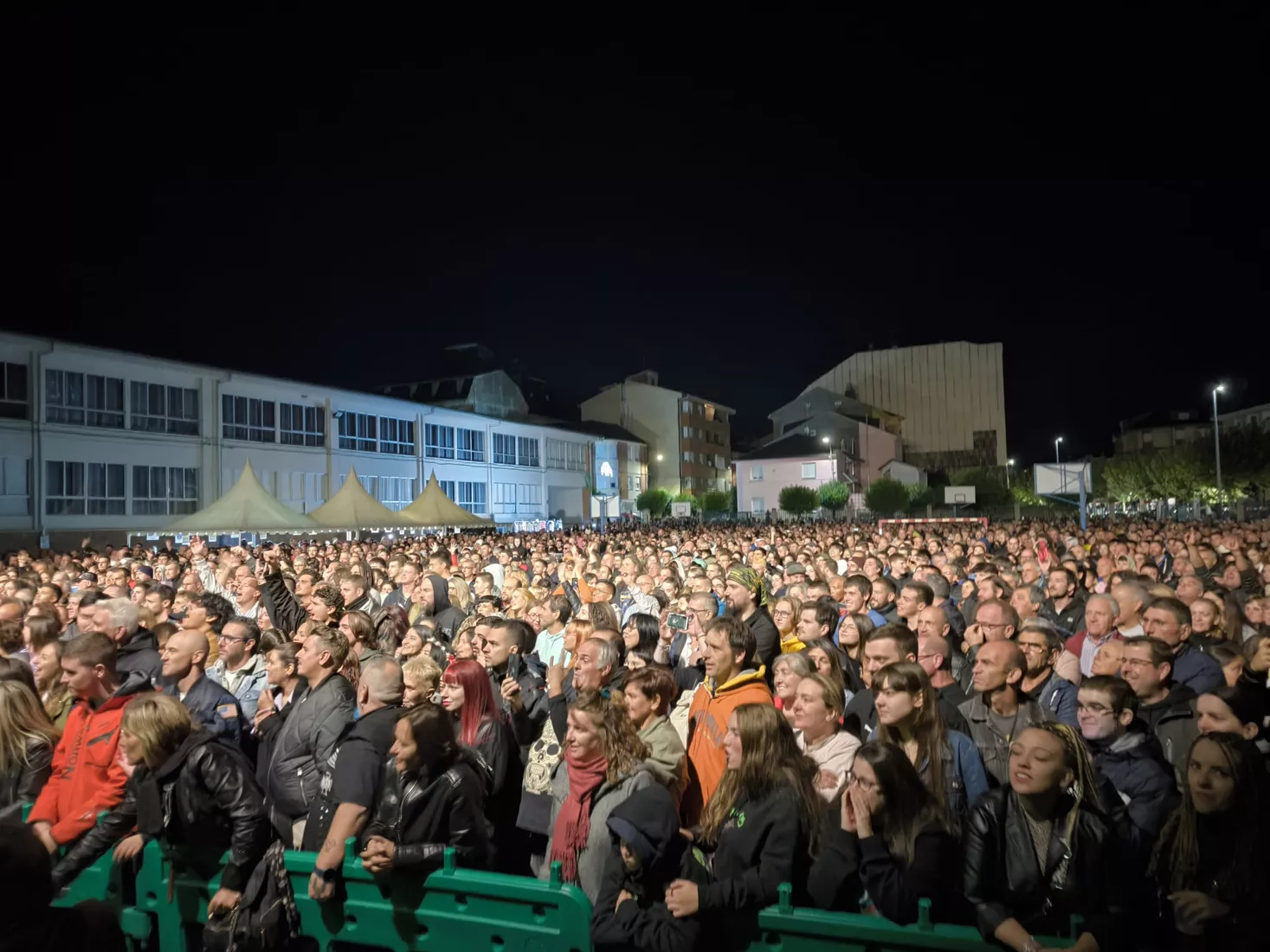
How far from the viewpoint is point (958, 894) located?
2963mm

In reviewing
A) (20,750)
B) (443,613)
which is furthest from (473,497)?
(20,750)

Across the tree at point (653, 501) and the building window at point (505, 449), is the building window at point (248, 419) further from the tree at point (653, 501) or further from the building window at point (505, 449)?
the tree at point (653, 501)

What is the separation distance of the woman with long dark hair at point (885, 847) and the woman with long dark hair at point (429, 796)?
139cm

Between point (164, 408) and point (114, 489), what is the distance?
342cm

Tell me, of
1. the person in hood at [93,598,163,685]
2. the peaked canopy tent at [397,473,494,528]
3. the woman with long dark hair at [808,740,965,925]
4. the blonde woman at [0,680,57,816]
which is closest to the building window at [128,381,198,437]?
the peaked canopy tent at [397,473,494,528]

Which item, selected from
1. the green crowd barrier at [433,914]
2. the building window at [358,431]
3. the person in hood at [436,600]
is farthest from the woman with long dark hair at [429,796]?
the building window at [358,431]

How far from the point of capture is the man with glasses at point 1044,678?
496 cm

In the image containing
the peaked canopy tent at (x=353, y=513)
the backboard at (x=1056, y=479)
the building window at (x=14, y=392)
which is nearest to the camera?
the peaked canopy tent at (x=353, y=513)

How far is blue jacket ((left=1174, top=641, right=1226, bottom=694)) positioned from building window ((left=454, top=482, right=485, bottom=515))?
4186cm

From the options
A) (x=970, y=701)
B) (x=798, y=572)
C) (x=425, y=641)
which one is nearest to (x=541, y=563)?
(x=798, y=572)

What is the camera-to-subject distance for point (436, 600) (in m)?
9.49

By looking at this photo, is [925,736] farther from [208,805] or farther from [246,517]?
[246,517]

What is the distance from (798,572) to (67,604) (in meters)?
8.54

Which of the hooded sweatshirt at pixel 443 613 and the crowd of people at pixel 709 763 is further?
the hooded sweatshirt at pixel 443 613
